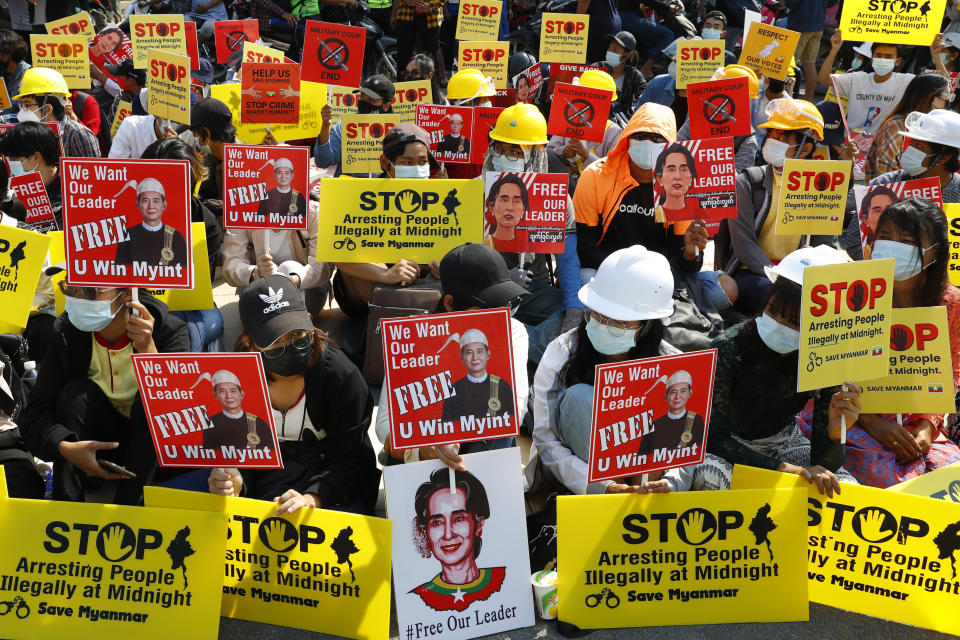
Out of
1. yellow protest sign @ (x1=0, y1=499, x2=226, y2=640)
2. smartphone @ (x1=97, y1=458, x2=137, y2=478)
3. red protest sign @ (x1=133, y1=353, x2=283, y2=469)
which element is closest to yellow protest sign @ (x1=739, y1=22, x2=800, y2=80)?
red protest sign @ (x1=133, y1=353, x2=283, y2=469)

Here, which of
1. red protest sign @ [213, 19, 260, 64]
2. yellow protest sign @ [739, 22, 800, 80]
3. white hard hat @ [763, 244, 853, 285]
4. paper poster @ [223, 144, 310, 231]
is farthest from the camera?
red protest sign @ [213, 19, 260, 64]

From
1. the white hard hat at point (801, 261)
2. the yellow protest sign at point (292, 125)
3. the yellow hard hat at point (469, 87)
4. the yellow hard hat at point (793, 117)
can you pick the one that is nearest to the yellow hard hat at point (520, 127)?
the yellow hard hat at point (793, 117)

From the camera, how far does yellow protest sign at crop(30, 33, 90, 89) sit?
9.54m

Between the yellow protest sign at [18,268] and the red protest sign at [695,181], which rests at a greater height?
the red protest sign at [695,181]

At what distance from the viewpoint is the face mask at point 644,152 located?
5.93 meters

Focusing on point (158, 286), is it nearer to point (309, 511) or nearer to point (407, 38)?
point (309, 511)

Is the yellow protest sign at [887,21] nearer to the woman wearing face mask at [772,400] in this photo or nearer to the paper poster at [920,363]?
the paper poster at [920,363]

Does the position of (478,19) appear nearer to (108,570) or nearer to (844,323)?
(844,323)

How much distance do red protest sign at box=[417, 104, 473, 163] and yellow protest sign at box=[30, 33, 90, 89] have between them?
4060 mm

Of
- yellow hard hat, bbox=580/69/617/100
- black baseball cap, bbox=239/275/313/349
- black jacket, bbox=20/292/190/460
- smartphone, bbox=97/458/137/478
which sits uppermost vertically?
yellow hard hat, bbox=580/69/617/100

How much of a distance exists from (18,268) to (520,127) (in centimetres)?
341

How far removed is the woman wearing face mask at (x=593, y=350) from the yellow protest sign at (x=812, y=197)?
216cm

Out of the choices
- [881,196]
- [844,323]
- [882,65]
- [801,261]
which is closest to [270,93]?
[881,196]

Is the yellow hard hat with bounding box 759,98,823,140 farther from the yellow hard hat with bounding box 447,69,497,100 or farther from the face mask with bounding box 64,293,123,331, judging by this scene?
the face mask with bounding box 64,293,123,331
